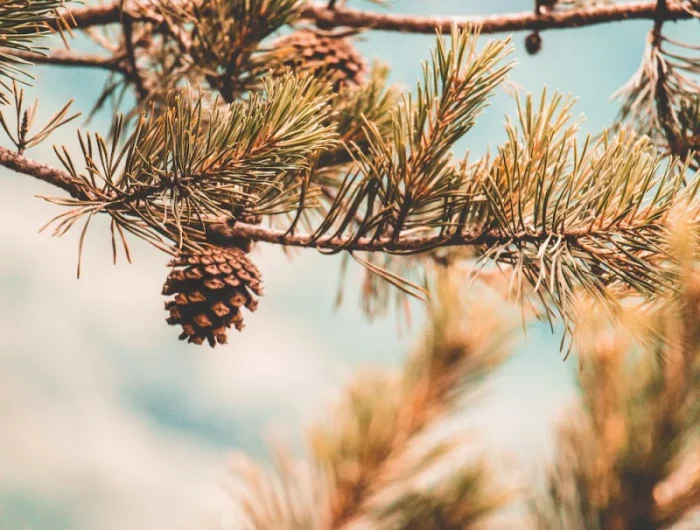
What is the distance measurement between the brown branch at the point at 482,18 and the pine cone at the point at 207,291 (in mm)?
426

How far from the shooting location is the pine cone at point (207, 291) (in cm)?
58

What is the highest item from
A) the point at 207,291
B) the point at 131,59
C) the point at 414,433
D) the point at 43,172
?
the point at 131,59

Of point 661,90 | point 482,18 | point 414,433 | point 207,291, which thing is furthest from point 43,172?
point 661,90

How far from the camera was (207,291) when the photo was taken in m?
0.59

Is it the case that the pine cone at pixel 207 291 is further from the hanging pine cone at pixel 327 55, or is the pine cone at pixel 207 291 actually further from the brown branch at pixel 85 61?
the brown branch at pixel 85 61

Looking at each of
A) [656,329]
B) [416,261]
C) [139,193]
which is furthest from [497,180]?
[416,261]

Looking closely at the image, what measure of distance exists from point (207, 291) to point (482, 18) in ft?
1.89

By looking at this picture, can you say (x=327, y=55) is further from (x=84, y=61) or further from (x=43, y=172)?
(x=43, y=172)

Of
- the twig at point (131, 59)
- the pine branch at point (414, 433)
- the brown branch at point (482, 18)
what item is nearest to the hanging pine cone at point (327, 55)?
the brown branch at point (482, 18)

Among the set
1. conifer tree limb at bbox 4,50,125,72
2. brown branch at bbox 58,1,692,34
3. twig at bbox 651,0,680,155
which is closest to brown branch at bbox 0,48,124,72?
conifer tree limb at bbox 4,50,125,72

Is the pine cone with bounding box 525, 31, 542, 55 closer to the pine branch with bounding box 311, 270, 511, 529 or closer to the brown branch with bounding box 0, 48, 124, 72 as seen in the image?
the pine branch with bounding box 311, 270, 511, 529

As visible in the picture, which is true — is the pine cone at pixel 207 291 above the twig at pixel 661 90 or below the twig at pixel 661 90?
below

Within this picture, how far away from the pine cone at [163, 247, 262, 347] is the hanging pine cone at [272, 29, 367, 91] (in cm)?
39

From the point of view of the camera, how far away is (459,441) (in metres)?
0.69
